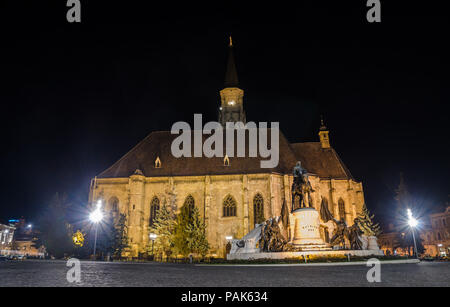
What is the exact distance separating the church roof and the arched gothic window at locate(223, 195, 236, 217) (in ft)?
9.68

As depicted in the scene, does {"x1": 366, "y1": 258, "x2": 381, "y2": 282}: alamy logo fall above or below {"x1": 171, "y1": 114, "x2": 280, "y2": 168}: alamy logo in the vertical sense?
below

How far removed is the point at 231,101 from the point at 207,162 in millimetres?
13327

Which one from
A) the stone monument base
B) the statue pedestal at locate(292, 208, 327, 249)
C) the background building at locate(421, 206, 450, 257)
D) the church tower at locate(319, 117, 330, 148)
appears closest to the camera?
the stone monument base

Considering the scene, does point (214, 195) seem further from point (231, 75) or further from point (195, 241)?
point (231, 75)

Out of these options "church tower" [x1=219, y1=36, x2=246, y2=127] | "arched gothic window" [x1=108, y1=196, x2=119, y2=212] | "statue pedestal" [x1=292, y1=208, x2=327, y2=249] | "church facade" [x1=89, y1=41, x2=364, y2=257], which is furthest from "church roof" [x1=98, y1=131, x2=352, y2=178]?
"statue pedestal" [x1=292, y1=208, x2=327, y2=249]

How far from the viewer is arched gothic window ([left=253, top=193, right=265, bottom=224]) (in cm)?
3344

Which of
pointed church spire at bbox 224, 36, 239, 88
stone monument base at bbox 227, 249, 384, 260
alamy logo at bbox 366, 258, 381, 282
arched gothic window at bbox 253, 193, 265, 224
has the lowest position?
alamy logo at bbox 366, 258, 381, 282

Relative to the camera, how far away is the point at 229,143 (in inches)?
1531

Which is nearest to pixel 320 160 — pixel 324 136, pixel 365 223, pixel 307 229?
pixel 324 136

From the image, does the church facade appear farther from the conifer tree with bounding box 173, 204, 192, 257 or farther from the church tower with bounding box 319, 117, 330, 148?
the conifer tree with bounding box 173, 204, 192, 257

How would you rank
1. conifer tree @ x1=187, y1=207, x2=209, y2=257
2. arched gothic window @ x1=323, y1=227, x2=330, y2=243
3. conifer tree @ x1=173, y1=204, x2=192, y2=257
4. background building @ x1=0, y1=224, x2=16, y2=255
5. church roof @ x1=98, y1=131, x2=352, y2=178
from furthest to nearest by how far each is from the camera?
1. background building @ x1=0, y1=224, x2=16, y2=255
2. church roof @ x1=98, y1=131, x2=352, y2=178
3. conifer tree @ x1=173, y1=204, x2=192, y2=257
4. conifer tree @ x1=187, y1=207, x2=209, y2=257
5. arched gothic window @ x1=323, y1=227, x2=330, y2=243

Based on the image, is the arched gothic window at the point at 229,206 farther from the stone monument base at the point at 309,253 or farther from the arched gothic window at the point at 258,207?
the stone monument base at the point at 309,253

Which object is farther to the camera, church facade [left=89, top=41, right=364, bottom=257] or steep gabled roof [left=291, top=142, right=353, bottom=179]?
steep gabled roof [left=291, top=142, right=353, bottom=179]
